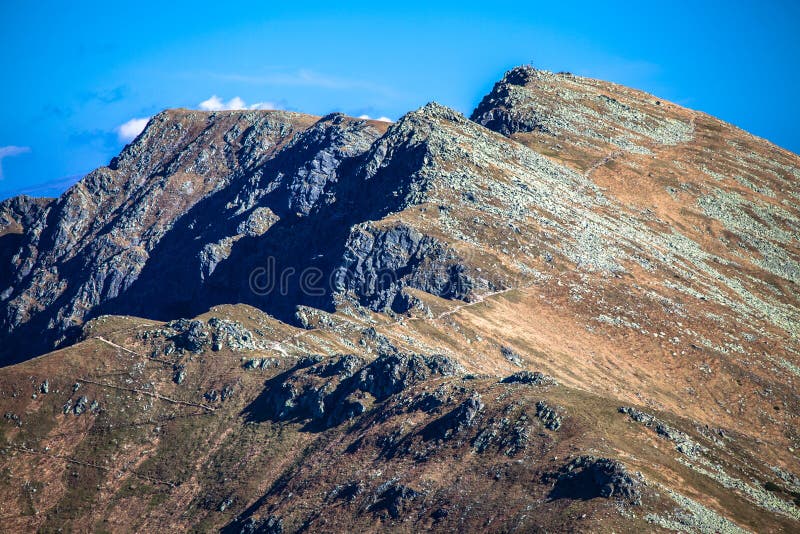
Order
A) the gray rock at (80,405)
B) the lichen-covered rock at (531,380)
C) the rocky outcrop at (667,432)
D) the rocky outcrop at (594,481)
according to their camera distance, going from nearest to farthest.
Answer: the rocky outcrop at (594,481)
the rocky outcrop at (667,432)
the lichen-covered rock at (531,380)
the gray rock at (80,405)

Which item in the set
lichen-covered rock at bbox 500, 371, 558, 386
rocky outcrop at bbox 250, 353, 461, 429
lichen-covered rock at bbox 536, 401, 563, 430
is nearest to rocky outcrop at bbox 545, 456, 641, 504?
lichen-covered rock at bbox 536, 401, 563, 430

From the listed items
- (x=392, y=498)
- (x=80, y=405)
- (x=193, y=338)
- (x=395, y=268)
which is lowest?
(x=80, y=405)

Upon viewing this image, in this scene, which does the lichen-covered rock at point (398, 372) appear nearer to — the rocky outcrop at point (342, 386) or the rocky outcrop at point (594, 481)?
the rocky outcrop at point (342, 386)

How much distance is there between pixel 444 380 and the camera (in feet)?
326

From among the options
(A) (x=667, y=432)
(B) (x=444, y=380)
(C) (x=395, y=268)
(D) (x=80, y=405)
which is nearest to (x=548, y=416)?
(A) (x=667, y=432)

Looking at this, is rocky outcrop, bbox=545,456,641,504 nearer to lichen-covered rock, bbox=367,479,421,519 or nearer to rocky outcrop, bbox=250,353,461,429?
lichen-covered rock, bbox=367,479,421,519

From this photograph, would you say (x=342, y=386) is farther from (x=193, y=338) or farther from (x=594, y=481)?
(x=594, y=481)

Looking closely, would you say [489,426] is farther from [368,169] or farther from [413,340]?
[368,169]

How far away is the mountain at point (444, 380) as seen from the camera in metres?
79.1

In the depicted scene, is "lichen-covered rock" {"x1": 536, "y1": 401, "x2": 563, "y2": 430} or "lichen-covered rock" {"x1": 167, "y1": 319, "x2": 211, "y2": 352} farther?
"lichen-covered rock" {"x1": 167, "y1": 319, "x2": 211, "y2": 352}

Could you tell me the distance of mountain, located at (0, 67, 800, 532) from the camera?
7906 centimetres

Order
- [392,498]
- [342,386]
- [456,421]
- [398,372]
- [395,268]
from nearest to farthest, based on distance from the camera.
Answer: [392,498], [456,421], [398,372], [342,386], [395,268]

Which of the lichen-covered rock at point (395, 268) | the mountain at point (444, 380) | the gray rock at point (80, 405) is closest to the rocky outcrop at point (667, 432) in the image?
the mountain at point (444, 380)

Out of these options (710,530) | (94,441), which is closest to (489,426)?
(710,530)
